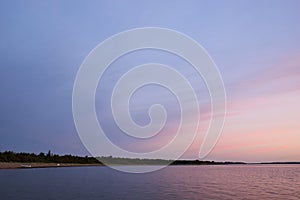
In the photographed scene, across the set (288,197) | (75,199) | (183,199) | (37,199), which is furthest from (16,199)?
(288,197)

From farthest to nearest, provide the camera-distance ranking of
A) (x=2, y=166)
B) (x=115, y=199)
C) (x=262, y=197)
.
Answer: (x=2, y=166) → (x=262, y=197) → (x=115, y=199)

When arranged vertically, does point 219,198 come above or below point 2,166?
below

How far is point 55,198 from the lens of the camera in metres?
50.8

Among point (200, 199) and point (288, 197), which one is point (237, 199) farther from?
point (288, 197)

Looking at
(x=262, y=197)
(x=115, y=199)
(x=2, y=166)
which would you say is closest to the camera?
(x=115, y=199)

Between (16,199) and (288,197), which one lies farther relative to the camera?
(288,197)

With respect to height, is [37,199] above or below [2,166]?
below

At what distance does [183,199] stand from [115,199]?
9.67 meters

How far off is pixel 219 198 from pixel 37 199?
26.3 meters

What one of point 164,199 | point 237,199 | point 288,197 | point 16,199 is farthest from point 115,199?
point 288,197

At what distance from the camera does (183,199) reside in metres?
49.9

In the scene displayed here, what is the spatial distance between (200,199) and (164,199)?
5.13 m

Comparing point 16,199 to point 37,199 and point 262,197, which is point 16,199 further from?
point 262,197

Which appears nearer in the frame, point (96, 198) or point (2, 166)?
point (96, 198)
